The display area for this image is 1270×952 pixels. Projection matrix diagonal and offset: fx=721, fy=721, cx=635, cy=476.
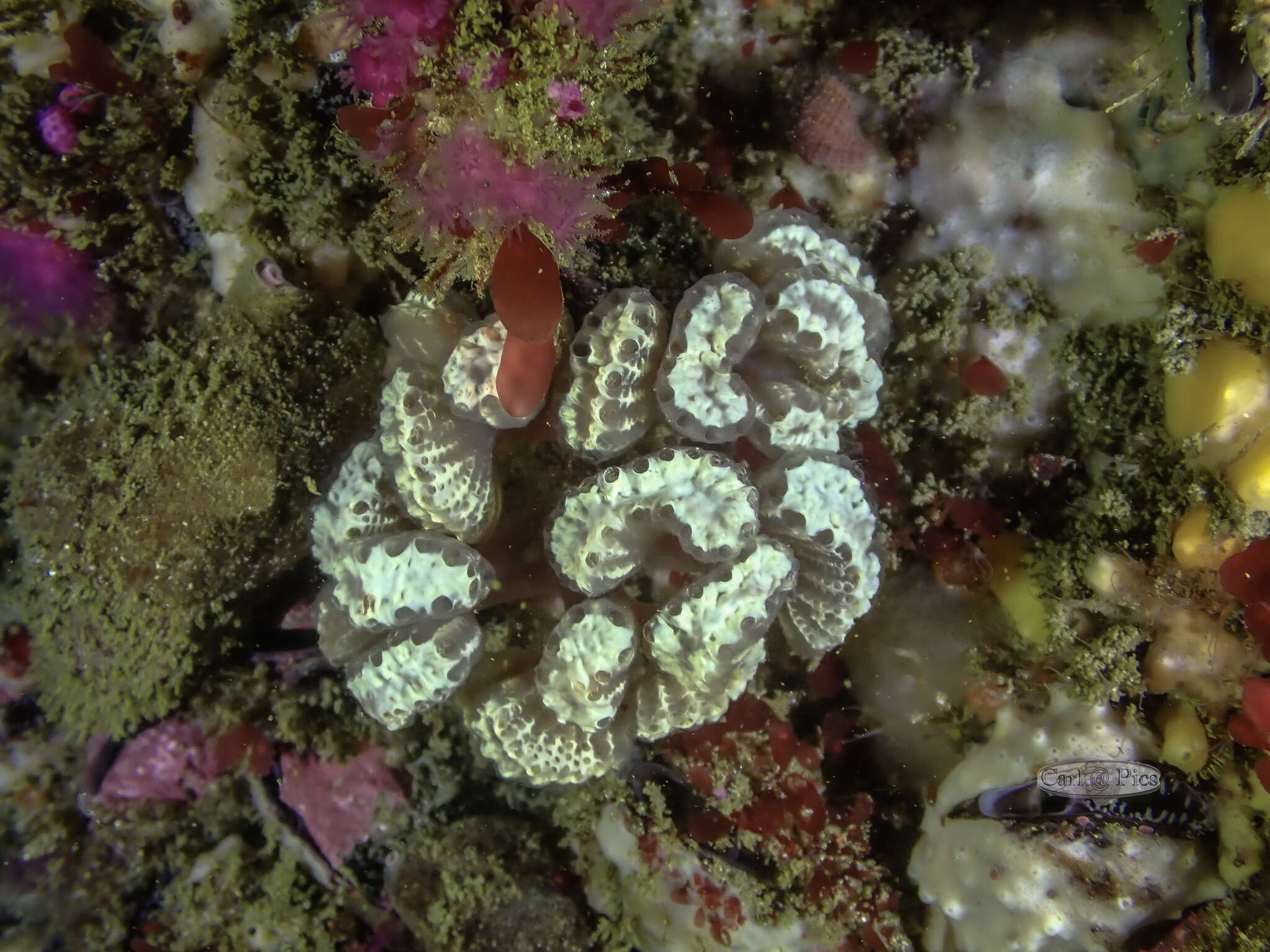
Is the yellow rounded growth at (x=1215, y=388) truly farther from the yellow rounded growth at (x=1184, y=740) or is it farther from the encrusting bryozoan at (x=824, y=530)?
the encrusting bryozoan at (x=824, y=530)

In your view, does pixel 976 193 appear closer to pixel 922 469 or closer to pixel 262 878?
pixel 922 469

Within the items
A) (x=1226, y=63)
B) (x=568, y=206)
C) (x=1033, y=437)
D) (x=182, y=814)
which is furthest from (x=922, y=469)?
(x=182, y=814)

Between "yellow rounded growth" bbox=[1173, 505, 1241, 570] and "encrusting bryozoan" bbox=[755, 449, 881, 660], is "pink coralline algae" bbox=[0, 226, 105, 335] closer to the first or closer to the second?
"encrusting bryozoan" bbox=[755, 449, 881, 660]

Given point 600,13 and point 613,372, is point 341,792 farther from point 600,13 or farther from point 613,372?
point 600,13

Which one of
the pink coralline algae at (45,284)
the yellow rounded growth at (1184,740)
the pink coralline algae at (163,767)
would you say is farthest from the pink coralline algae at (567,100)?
the pink coralline algae at (163,767)

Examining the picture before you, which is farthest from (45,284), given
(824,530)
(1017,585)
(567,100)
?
(1017,585)

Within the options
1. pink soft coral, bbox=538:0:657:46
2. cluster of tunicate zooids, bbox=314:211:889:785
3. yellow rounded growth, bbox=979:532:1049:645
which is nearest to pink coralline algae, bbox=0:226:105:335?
cluster of tunicate zooids, bbox=314:211:889:785

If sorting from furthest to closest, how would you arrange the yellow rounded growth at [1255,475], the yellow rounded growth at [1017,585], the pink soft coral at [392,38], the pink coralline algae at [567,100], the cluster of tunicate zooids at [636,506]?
the yellow rounded growth at [1017,585] → the cluster of tunicate zooids at [636,506] → the yellow rounded growth at [1255,475] → the pink coralline algae at [567,100] → the pink soft coral at [392,38]
